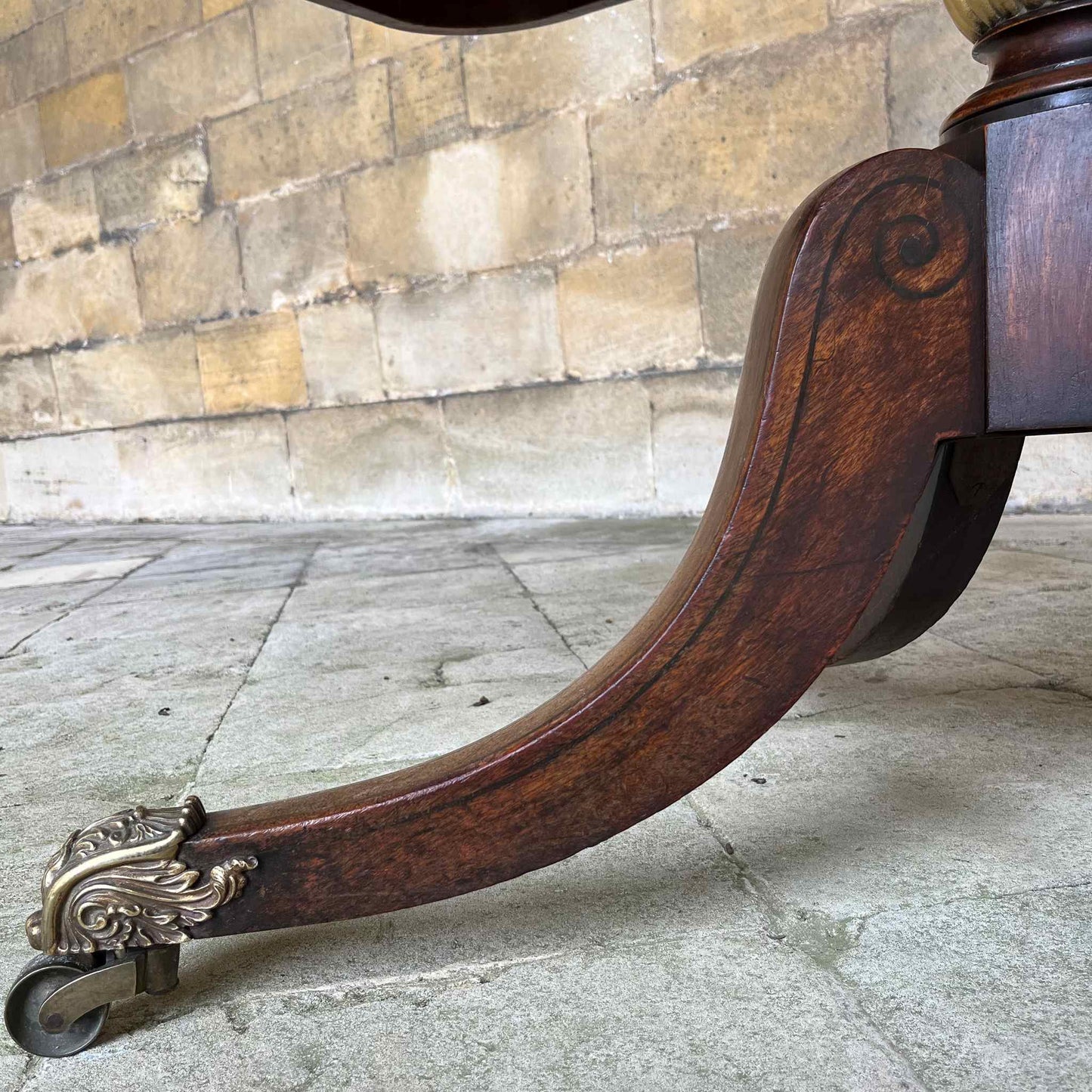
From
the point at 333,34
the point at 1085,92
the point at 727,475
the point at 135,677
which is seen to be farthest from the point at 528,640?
the point at 333,34

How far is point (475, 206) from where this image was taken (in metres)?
4.34

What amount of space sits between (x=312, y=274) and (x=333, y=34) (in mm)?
1008

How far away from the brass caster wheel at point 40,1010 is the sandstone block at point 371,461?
12.7 ft

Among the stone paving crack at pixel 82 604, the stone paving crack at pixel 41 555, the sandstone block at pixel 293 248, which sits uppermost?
the sandstone block at pixel 293 248

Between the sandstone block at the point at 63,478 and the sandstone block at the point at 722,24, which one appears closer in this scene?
the sandstone block at the point at 722,24

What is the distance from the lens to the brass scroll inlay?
742mm

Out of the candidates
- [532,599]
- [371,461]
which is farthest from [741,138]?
[532,599]

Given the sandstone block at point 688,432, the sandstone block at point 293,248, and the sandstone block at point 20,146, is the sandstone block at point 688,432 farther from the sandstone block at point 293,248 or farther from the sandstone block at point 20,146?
the sandstone block at point 20,146

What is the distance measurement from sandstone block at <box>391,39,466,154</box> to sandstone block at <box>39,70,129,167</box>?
167 cm

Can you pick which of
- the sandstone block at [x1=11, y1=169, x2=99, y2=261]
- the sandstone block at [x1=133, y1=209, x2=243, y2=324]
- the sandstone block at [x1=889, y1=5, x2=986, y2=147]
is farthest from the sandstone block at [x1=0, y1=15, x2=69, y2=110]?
the sandstone block at [x1=889, y1=5, x2=986, y2=147]

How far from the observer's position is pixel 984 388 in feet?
2.20

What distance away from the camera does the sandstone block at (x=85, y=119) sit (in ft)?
17.2

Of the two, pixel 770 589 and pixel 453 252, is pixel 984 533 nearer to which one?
pixel 770 589

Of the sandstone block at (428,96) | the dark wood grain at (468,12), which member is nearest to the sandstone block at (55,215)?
the sandstone block at (428,96)
